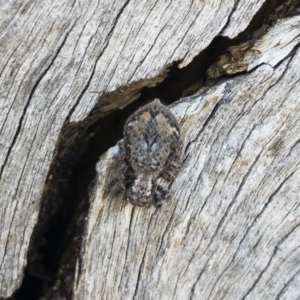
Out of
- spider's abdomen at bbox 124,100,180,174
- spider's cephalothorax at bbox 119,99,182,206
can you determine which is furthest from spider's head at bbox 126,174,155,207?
spider's abdomen at bbox 124,100,180,174

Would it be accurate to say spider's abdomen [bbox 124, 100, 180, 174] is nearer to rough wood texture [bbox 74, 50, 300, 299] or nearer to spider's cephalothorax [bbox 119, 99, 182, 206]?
spider's cephalothorax [bbox 119, 99, 182, 206]

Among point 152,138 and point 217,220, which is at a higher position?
point 152,138

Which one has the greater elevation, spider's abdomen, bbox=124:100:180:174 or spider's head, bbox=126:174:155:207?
spider's abdomen, bbox=124:100:180:174

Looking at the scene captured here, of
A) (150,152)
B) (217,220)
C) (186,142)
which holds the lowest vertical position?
(217,220)

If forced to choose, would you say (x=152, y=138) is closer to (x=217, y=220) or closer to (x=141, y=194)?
(x=141, y=194)

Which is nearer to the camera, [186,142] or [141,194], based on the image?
[141,194]

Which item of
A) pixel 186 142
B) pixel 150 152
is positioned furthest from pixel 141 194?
pixel 186 142
